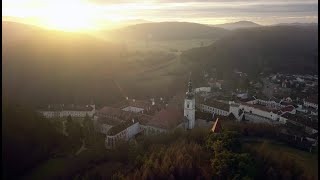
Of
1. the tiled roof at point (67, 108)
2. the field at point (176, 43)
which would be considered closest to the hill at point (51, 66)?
the tiled roof at point (67, 108)

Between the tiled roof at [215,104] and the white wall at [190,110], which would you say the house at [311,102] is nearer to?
the tiled roof at [215,104]

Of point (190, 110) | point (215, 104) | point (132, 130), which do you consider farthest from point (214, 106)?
point (132, 130)

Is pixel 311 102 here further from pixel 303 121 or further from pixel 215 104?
A: pixel 215 104

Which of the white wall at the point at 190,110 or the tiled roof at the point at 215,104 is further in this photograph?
the tiled roof at the point at 215,104

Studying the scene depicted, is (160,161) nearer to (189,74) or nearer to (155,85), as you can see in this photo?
(155,85)

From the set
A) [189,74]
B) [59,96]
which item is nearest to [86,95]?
[59,96]

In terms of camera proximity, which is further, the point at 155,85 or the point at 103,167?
the point at 155,85
